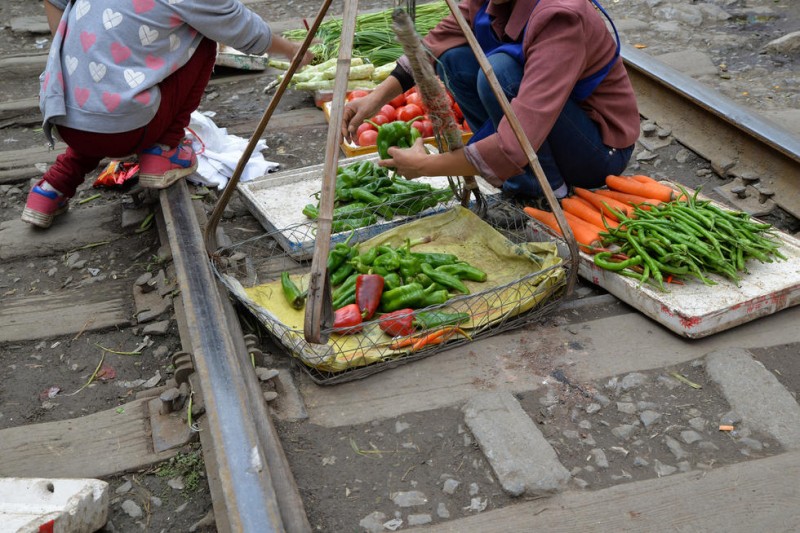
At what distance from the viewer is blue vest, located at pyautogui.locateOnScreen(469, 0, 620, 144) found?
3750 mm

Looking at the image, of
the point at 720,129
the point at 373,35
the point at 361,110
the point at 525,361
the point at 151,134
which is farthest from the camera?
the point at 373,35

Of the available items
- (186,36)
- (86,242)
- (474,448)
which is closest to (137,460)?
(474,448)

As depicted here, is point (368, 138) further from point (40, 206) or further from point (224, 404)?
point (224, 404)

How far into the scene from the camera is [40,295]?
3.94 m

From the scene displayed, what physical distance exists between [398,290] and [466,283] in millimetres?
419

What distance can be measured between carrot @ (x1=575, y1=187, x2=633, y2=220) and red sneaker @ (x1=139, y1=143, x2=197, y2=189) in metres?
2.24

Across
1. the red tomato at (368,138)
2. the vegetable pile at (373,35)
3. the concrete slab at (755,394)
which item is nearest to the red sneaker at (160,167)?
the red tomato at (368,138)

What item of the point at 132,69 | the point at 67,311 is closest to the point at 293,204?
the point at 132,69

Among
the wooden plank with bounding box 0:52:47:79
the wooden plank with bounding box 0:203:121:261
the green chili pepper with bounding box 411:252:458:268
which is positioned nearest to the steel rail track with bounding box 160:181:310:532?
the green chili pepper with bounding box 411:252:458:268

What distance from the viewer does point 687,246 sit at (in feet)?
11.2

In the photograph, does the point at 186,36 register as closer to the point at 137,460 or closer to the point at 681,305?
the point at 137,460

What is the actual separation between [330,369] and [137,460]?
2.54 ft

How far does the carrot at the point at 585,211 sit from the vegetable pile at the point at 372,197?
678 mm

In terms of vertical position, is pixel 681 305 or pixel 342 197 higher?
pixel 681 305
